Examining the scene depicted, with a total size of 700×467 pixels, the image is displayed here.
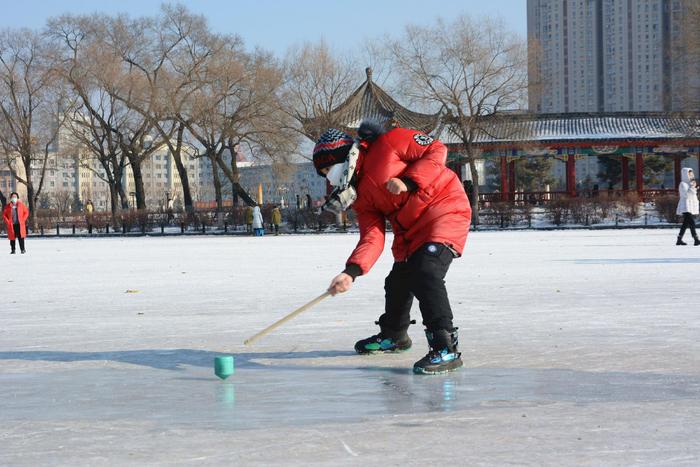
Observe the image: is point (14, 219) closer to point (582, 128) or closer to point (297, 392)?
point (297, 392)

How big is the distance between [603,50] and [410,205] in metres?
133

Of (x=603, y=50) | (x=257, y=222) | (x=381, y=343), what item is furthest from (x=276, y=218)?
(x=603, y=50)

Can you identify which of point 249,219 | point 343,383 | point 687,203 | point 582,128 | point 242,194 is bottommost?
point 343,383

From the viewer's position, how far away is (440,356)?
511 centimetres

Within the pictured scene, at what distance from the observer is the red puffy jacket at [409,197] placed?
17.1 ft

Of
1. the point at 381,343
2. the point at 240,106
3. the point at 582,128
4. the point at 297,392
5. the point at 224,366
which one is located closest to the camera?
the point at 297,392

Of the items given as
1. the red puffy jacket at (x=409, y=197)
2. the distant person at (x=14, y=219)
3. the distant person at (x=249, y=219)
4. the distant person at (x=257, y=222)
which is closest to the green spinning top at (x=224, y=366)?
the red puffy jacket at (x=409, y=197)

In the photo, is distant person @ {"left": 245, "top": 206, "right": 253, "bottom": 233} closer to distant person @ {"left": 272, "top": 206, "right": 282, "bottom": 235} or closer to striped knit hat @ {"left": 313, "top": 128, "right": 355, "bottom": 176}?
distant person @ {"left": 272, "top": 206, "right": 282, "bottom": 235}

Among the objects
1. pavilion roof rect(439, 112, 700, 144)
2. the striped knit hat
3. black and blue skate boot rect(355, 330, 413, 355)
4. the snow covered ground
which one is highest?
pavilion roof rect(439, 112, 700, 144)

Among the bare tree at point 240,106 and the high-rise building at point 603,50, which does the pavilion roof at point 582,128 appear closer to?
the bare tree at point 240,106

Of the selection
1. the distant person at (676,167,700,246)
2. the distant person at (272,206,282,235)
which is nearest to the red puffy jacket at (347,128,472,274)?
the distant person at (676,167,700,246)

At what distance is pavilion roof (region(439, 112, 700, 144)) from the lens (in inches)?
1874

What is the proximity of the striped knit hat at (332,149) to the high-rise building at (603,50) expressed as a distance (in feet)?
394

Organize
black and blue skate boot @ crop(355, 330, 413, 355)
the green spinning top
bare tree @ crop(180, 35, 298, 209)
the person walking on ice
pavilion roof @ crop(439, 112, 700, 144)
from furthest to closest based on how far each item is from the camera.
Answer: pavilion roof @ crop(439, 112, 700, 144), bare tree @ crop(180, 35, 298, 209), black and blue skate boot @ crop(355, 330, 413, 355), the person walking on ice, the green spinning top
